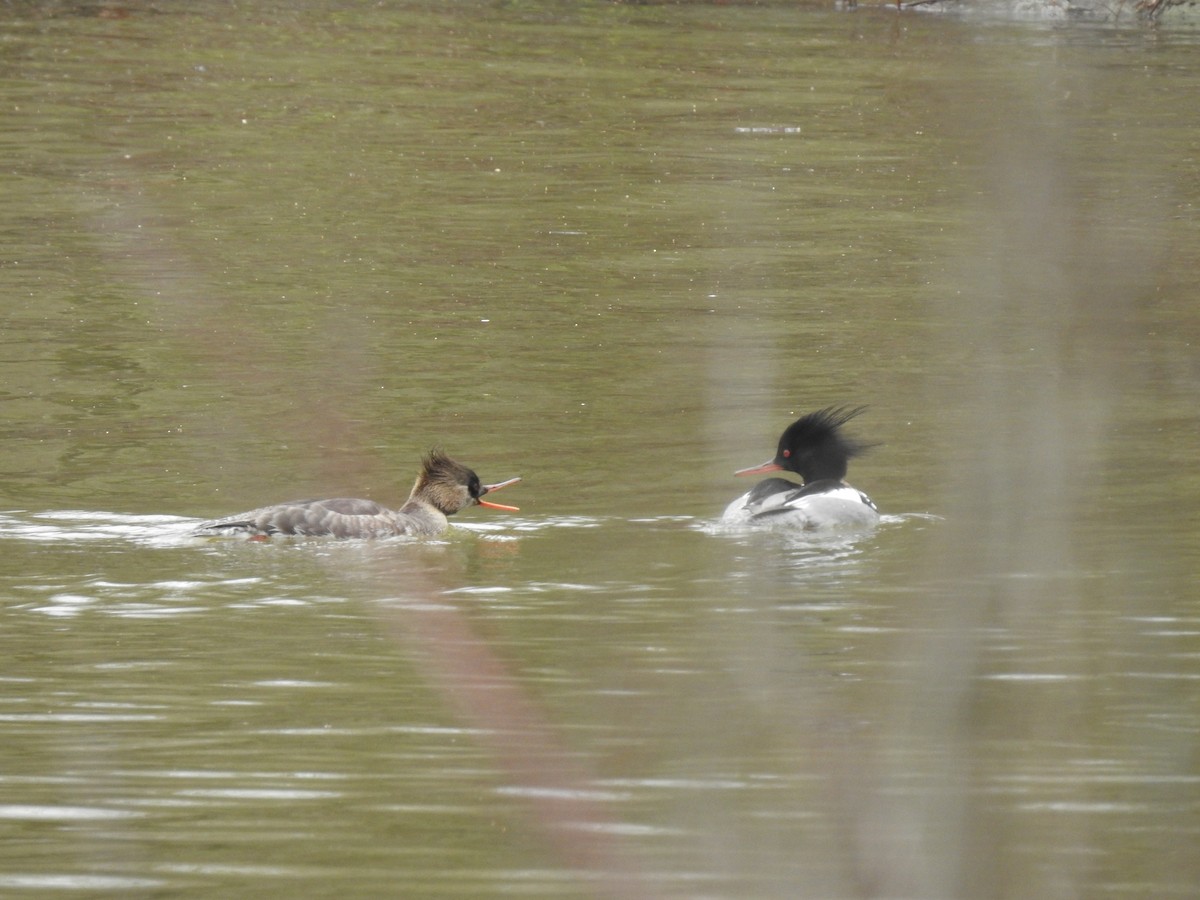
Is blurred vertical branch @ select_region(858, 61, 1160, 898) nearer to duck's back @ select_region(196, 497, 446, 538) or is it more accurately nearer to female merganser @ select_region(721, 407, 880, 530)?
female merganser @ select_region(721, 407, 880, 530)

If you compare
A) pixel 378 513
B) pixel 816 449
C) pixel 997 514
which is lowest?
pixel 378 513

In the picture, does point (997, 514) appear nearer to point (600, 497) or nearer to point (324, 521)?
point (324, 521)

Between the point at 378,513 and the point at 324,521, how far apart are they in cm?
31

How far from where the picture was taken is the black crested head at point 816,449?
975 centimetres

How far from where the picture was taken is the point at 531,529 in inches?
357

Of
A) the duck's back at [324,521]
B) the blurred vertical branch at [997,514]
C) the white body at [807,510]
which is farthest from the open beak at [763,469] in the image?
the blurred vertical branch at [997,514]

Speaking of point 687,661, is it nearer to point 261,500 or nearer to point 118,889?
point 118,889

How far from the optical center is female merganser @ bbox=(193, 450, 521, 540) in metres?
8.80

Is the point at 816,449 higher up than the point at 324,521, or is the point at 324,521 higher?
the point at 816,449

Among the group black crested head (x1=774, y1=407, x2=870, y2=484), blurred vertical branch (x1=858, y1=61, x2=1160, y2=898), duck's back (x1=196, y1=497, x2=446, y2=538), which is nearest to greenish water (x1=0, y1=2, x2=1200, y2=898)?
blurred vertical branch (x1=858, y1=61, x2=1160, y2=898)

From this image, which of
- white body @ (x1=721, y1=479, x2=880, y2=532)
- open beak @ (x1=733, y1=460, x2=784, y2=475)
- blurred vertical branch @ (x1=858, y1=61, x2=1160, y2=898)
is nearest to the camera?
blurred vertical branch @ (x1=858, y1=61, x2=1160, y2=898)

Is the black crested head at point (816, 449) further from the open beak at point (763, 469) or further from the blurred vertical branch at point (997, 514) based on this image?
the blurred vertical branch at point (997, 514)

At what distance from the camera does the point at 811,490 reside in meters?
9.30

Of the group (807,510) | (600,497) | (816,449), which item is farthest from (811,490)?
(600,497)
